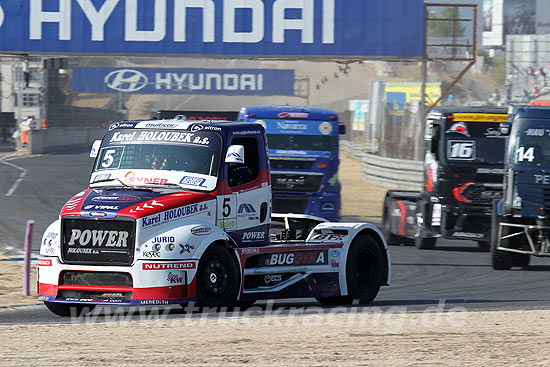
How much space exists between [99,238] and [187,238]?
0.91 meters

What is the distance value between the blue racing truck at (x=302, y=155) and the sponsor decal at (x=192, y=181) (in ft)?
35.8

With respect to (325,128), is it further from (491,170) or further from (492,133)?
(491,170)

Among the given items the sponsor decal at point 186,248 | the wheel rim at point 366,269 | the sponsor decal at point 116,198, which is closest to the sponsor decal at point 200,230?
the sponsor decal at point 186,248

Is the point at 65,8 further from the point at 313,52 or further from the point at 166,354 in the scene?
the point at 166,354

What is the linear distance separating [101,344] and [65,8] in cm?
2878

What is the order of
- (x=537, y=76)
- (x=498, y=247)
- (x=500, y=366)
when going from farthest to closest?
(x=537, y=76)
(x=498, y=247)
(x=500, y=366)

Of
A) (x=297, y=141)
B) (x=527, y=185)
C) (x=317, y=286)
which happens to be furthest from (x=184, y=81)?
(x=317, y=286)

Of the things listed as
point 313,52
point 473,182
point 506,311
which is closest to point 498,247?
point 473,182

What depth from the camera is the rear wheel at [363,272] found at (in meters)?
12.6

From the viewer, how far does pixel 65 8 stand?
35.9 m

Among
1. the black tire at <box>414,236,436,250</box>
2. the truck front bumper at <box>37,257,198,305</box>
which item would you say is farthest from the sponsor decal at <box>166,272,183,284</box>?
the black tire at <box>414,236,436,250</box>

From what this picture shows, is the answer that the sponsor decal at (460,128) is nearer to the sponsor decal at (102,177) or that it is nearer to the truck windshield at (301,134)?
the truck windshield at (301,134)

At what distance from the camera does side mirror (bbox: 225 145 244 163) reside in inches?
444

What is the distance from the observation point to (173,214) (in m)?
10.7
